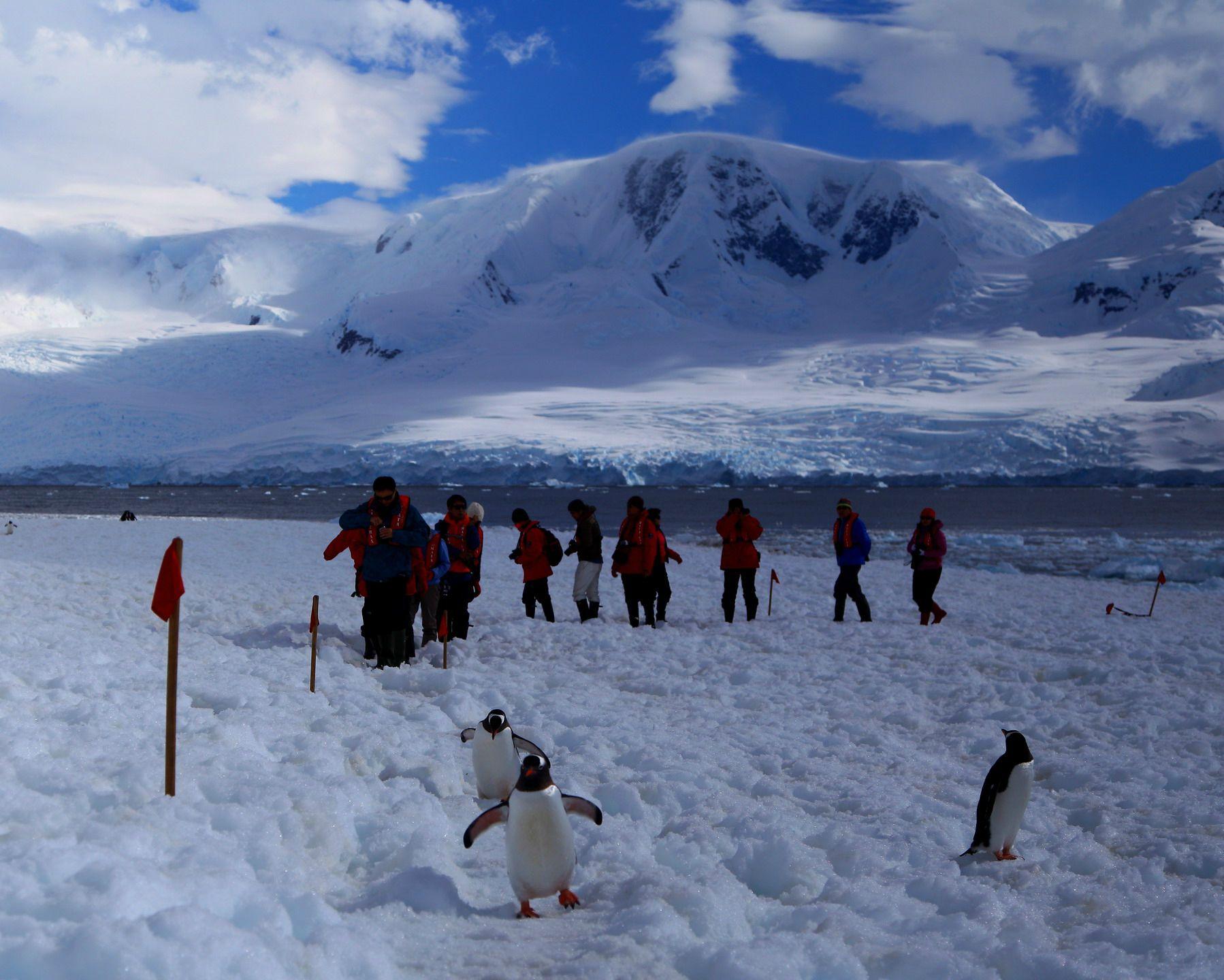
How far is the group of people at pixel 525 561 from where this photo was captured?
24.1 ft

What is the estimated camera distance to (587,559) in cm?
1078

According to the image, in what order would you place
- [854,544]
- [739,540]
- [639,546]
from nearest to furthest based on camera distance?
[639,546]
[854,544]
[739,540]

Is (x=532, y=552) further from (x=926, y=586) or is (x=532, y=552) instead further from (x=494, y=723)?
(x=494, y=723)

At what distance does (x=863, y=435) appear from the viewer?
82.8m

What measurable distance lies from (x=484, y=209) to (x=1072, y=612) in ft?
583

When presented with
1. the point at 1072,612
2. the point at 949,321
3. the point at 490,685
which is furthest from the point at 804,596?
the point at 949,321

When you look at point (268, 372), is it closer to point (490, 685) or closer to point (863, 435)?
point (863, 435)

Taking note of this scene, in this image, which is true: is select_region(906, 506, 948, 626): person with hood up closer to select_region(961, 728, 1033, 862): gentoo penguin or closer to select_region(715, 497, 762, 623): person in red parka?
select_region(715, 497, 762, 623): person in red parka

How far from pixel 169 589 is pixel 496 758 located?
1627mm

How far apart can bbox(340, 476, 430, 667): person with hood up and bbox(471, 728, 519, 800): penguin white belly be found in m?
2.45

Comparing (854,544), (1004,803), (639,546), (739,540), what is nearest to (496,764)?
(1004,803)

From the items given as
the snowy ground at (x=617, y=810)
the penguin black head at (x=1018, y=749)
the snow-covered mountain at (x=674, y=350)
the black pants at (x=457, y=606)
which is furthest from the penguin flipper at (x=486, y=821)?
the snow-covered mountain at (x=674, y=350)

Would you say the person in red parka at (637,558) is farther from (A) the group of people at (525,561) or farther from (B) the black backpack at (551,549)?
(B) the black backpack at (551,549)

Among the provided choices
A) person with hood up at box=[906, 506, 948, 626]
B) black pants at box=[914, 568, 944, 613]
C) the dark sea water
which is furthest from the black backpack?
the dark sea water
